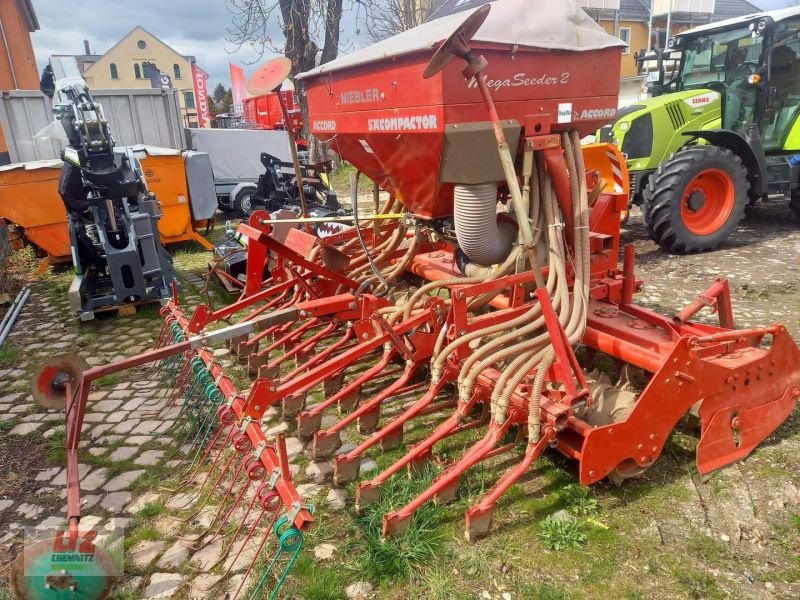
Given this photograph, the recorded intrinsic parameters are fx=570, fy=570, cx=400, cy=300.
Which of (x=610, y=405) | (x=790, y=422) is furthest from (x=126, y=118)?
(x=790, y=422)

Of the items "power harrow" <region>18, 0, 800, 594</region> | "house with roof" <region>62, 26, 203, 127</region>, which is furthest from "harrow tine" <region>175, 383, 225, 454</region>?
"house with roof" <region>62, 26, 203, 127</region>

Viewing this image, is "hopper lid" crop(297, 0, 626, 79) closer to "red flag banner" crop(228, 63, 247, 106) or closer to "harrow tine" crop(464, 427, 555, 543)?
"harrow tine" crop(464, 427, 555, 543)

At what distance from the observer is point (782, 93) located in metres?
6.94

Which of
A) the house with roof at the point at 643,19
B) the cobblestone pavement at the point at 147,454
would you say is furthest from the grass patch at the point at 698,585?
the house with roof at the point at 643,19

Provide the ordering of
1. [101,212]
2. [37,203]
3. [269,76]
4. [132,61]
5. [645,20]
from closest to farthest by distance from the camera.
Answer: [269,76], [101,212], [37,203], [645,20], [132,61]

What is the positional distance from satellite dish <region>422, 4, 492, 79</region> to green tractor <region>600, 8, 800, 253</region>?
14.9 feet

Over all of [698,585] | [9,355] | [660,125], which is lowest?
[698,585]

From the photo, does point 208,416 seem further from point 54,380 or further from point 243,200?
point 243,200

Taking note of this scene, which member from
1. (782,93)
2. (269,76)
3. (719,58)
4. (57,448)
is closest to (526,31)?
(269,76)

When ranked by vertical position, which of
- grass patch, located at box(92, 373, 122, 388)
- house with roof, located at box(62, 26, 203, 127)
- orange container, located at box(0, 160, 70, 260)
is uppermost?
house with roof, located at box(62, 26, 203, 127)

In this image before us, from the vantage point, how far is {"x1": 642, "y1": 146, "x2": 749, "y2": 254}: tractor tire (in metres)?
6.18

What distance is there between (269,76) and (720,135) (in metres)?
5.23

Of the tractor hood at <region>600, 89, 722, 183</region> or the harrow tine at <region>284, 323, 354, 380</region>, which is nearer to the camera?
the harrow tine at <region>284, 323, 354, 380</region>

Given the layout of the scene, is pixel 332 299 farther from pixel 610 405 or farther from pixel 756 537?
pixel 756 537
